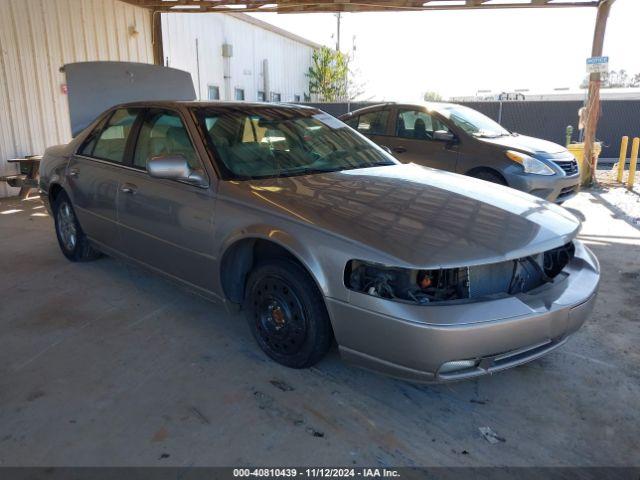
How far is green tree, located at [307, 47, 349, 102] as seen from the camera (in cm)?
2362

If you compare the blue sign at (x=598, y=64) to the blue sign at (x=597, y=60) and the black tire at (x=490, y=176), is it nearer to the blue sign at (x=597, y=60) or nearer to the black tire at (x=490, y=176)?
the blue sign at (x=597, y=60)

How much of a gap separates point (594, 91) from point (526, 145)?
3.32 meters

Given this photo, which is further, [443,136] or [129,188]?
[443,136]

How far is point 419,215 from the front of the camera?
2.70 m

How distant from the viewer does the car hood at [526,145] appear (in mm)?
6555

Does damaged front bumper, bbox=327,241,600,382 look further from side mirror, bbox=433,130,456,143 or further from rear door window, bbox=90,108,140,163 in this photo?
side mirror, bbox=433,130,456,143

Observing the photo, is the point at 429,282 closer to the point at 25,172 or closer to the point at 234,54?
the point at 25,172

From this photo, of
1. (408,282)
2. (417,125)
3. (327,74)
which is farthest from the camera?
(327,74)

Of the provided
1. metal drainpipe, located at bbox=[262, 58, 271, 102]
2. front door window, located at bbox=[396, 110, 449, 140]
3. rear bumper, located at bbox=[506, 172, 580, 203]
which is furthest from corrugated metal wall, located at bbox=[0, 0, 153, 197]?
metal drainpipe, located at bbox=[262, 58, 271, 102]

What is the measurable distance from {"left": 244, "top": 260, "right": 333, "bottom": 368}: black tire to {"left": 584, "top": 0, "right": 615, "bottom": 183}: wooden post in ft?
27.4

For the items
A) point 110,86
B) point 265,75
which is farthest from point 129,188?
point 265,75

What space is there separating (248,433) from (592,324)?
2607 millimetres

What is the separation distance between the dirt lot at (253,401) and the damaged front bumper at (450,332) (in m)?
0.33

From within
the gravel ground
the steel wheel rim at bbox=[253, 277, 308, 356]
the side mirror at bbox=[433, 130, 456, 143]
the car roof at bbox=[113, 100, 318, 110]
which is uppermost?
the car roof at bbox=[113, 100, 318, 110]
